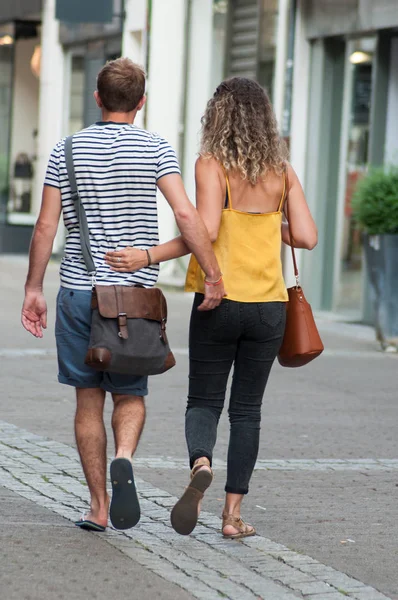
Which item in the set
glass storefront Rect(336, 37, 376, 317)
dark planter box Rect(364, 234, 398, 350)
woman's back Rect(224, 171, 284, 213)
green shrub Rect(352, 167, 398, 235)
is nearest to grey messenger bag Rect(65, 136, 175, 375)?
woman's back Rect(224, 171, 284, 213)

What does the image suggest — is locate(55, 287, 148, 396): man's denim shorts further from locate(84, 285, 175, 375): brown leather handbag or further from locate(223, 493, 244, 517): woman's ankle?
locate(223, 493, 244, 517): woman's ankle

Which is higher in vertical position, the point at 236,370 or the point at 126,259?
the point at 126,259

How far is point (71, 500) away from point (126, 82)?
1.82m

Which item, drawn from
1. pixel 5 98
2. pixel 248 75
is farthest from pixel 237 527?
pixel 5 98

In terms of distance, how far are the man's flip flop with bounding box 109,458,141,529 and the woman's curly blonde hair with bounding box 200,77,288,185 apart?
3.89 ft

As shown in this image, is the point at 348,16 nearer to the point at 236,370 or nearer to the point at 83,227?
the point at 236,370

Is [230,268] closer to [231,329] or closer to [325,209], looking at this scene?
[231,329]

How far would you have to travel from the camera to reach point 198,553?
4.90m

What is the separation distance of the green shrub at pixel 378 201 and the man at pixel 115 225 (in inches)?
257

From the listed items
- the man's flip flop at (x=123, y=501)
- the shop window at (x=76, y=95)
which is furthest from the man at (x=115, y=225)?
the shop window at (x=76, y=95)

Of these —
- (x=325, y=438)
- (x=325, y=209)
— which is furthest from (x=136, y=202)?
(x=325, y=209)

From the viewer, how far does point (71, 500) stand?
5.68 meters

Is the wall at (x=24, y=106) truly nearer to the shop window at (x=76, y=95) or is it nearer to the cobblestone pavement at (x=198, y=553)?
the shop window at (x=76, y=95)

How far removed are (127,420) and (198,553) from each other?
557 millimetres
